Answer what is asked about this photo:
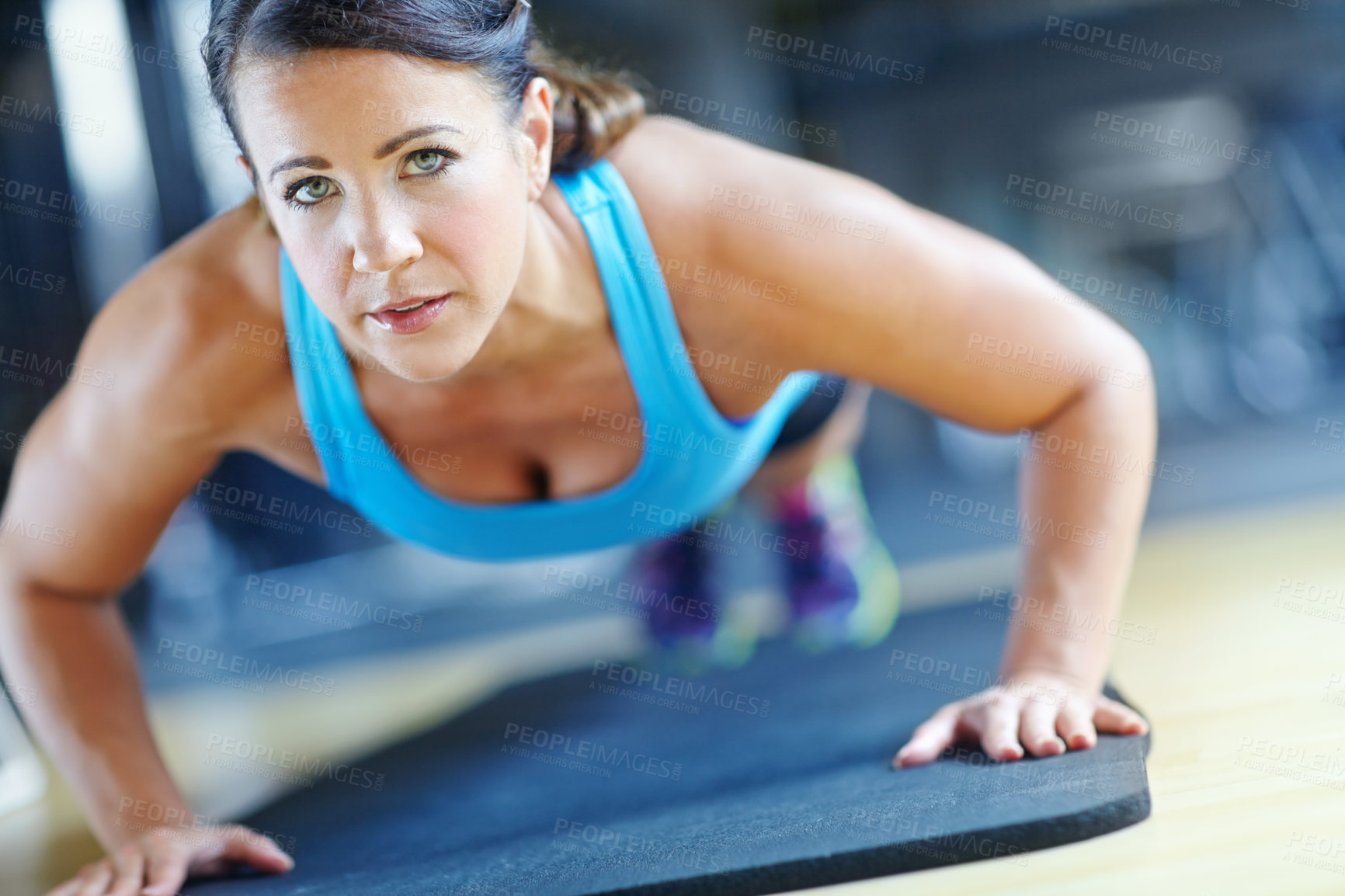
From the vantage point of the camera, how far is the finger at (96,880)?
900 mm

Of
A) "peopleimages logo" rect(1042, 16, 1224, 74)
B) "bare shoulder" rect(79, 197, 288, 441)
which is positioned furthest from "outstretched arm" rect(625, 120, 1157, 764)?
"peopleimages logo" rect(1042, 16, 1224, 74)

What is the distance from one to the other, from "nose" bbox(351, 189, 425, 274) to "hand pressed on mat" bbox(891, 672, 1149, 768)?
0.59 m

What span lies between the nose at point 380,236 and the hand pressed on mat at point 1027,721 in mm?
586

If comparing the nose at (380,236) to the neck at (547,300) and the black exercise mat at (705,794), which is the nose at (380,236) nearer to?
the neck at (547,300)

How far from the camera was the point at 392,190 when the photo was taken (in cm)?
77

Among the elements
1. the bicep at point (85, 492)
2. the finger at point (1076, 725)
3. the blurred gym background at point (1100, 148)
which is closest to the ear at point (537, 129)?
the bicep at point (85, 492)

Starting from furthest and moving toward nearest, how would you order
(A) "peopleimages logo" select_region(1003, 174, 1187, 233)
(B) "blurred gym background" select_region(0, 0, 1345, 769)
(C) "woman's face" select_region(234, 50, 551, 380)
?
(A) "peopleimages logo" select_region(1003, 174, 1187, 233) → (B) "blurred gym background" select_region(0, 0, 1345, 769) → (C) "woman's face" select_region(234, 50, 551, 380)

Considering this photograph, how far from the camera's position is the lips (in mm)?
814

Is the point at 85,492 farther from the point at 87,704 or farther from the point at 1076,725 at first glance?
the point at 1076,725

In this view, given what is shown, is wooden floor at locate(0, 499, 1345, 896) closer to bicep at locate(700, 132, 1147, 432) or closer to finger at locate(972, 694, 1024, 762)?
finger at locate(972, 694, 1024, 762)

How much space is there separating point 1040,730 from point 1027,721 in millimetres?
17

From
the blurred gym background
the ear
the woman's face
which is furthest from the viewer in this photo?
the blurred gym background

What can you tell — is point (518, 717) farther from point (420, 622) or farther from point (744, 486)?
point (420, 622)

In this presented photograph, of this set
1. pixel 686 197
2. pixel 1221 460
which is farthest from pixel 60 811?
pixel 1221 460
